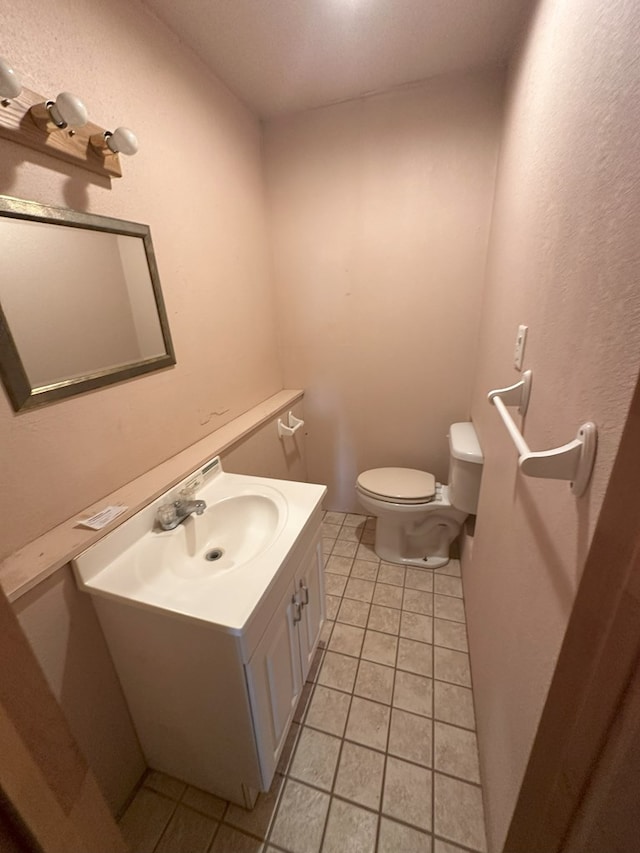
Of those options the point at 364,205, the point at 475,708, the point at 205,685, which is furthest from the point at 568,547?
the point at 364,205

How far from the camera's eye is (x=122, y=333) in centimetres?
103

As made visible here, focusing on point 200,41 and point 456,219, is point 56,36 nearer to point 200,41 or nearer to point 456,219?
point 200,41

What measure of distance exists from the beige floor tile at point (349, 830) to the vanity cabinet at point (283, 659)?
0.77ft

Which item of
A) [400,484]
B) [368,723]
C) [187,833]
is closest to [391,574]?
[400,484]

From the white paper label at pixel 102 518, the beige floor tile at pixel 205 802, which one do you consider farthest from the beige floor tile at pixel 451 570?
the white paper label at pixel 102 518

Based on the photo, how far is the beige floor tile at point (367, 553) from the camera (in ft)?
6.39

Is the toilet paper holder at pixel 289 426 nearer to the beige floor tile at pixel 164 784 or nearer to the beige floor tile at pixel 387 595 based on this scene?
the beige floor tile at pixel 387 595

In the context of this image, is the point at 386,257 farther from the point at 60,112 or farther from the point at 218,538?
the point at 218,538

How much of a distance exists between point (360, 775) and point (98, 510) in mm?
1186

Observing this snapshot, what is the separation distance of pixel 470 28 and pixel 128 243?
1.50m

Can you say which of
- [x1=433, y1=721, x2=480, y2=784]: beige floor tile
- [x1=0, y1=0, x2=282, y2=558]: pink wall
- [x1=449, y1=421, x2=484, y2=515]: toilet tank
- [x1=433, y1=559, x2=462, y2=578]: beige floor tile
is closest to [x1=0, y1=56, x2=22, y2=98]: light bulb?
[x1=0, y1=0, x2=282, y2=558]: pink wall

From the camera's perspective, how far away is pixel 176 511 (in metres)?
1.05

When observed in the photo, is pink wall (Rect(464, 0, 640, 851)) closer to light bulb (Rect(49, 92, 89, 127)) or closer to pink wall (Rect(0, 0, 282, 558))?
light bulb (Rect(49, 92, 89, 127))

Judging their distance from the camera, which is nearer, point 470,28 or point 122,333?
point 122,333
